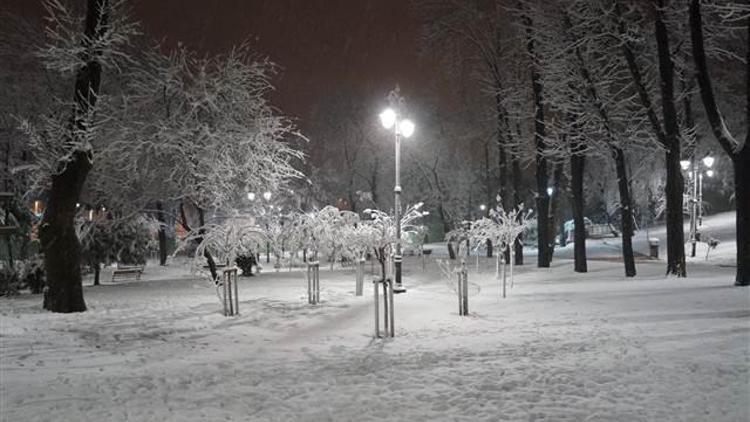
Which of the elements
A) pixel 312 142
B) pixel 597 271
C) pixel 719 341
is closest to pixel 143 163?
pixel 719 341

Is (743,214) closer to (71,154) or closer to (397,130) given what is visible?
(397,130)

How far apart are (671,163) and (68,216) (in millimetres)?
16209

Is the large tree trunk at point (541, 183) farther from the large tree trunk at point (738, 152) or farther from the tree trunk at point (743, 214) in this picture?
the tree trunk at point (743, 214)

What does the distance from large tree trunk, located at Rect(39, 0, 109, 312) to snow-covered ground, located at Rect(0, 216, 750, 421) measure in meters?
0.66

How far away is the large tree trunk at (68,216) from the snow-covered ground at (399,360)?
658 millimetres

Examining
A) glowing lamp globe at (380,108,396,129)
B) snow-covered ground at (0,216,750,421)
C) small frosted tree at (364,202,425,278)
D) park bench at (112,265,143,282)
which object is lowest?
snow-covered ground at (0,216,750,421)

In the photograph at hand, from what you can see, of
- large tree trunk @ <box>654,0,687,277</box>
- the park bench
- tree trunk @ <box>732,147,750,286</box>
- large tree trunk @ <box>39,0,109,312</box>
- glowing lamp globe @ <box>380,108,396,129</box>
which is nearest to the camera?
tree trunk @ <box>732,147,750,286</box>

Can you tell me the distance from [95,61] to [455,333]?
35.7 ft

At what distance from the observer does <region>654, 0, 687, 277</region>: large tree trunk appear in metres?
17.5

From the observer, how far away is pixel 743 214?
14.8 m

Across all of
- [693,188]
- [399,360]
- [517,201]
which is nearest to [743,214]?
[399,360]

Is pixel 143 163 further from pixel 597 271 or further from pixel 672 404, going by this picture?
pixel 597 271

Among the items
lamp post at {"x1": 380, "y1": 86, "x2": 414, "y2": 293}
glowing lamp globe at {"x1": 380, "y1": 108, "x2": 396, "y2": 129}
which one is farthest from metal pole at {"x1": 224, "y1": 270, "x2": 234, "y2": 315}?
glowing lamp globe at {"x1": 380, "y1": 108, "x2": 396, "y2": 129}

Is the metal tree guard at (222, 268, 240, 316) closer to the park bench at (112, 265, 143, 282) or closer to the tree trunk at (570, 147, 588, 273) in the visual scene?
the tree trunk at (570, 147, 588, 273)
